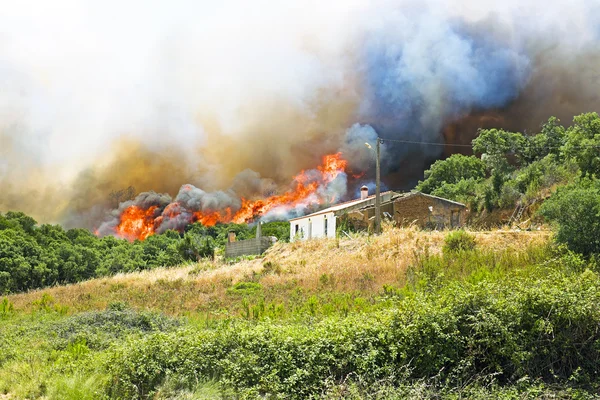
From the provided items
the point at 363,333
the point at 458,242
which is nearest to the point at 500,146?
the point at 458,242

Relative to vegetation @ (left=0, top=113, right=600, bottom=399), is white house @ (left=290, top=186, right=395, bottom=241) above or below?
above

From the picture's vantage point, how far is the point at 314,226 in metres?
43.8

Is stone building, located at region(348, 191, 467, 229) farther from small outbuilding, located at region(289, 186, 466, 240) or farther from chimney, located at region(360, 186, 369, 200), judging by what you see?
chimney, located at region(360, 186, 369, 200)

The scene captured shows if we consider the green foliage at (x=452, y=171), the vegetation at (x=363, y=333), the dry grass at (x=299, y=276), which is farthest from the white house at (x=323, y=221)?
the green foliage at (x=452, y=171)

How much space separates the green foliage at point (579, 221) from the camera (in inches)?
691

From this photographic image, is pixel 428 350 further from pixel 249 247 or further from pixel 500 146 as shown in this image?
pixel 500 146

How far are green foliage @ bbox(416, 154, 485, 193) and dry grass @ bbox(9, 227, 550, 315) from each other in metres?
36.0

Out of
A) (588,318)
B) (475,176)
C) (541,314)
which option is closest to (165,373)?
(541,314)

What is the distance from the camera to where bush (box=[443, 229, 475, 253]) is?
21.6m

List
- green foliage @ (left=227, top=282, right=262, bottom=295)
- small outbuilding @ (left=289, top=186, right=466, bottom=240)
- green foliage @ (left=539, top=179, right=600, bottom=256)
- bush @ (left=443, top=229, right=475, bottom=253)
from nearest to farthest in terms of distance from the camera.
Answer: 1. green foliage @ (left=539, top=179, right=600, bottom=256)
2. green foliage @ (left=227, top=282, right=262, bottom=295)
3. bush @ (left=443, top=229, right=475, bottom=253)
4. small outbuilding @ (left=289, top=186, right=466, bottom=240)

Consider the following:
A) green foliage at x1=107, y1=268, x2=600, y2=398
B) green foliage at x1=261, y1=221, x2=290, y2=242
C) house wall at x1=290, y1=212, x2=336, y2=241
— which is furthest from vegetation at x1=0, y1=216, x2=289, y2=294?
green foliage at x1=107, y1=268, x2=600, y2=398

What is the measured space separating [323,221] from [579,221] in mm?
25599

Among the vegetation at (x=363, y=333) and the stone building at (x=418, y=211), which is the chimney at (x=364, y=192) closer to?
the stone building at (x=418, y=211)

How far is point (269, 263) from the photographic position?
90.9 feet
